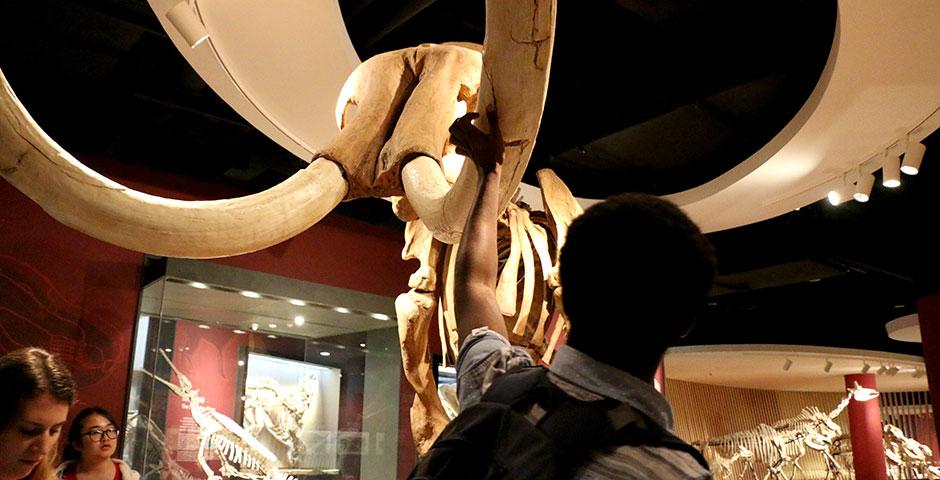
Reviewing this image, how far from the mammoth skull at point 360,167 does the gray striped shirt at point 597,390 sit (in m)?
0.52

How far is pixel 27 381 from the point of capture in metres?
1.87

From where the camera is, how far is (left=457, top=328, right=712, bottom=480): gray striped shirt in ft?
2.67

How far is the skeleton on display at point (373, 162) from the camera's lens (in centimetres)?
123

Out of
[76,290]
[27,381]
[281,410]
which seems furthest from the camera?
[281,410]

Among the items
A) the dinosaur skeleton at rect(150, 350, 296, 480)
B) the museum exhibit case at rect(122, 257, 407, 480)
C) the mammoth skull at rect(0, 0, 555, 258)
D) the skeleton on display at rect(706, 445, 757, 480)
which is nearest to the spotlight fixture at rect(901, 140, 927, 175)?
the museum exhibit case at rect(122, 257, 407, 480)

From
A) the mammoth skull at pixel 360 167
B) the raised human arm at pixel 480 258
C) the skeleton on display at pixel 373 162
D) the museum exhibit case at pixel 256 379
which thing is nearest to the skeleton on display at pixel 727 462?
the museum exhibit case at pixel 256 379

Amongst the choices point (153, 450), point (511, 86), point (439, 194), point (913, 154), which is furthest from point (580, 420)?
point (913, 154)

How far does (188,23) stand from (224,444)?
2.81 m

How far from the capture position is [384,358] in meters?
5.69

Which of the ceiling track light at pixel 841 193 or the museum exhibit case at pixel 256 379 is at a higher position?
the ceiling track light at pixel 841 193

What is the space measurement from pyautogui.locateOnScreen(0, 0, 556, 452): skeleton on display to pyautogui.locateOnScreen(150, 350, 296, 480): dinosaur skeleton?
238 centimetres

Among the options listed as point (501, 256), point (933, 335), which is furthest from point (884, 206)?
point (501, 256)

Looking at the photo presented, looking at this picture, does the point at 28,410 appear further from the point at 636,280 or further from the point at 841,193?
the point at 841,193

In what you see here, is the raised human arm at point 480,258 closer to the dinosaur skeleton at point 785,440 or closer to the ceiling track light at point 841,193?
the ceiling track light at point 841,193
